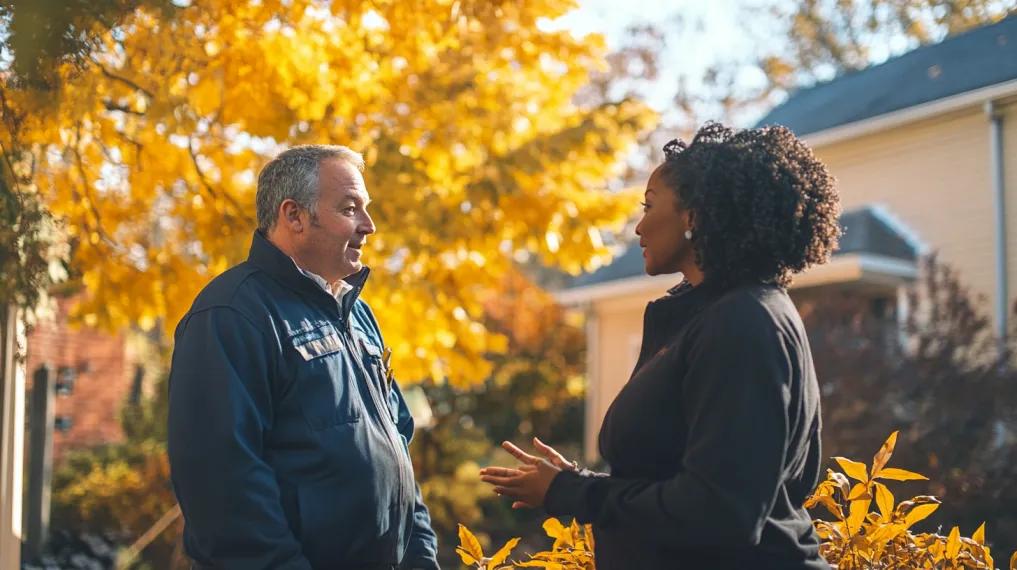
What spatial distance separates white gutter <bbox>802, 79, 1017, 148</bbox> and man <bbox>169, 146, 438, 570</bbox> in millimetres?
9624

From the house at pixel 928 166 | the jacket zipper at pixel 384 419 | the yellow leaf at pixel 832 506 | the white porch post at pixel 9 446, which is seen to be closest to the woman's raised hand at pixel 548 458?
the jacket zipper at pixel 384 419

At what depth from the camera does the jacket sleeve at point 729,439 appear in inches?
86.6

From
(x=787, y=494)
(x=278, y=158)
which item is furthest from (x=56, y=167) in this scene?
(x=787, y=494)

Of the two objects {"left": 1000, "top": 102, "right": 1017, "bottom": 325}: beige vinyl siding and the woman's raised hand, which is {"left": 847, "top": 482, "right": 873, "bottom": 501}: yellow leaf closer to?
the woman's raised hand

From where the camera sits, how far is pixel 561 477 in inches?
102

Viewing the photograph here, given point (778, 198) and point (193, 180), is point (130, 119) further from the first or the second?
point (778, 198)

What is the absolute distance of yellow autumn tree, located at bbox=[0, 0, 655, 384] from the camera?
572 centimetres

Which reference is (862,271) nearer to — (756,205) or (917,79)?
(917,79)

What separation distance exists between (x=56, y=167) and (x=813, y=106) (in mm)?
12645

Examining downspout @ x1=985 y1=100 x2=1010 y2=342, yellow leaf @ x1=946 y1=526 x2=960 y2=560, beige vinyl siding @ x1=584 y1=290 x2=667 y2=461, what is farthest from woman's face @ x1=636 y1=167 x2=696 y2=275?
beige vinyl siding @ x1=584 y1=290 x2=667 y2=461

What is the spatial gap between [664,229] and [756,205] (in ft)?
0.85

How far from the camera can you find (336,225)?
3186mm

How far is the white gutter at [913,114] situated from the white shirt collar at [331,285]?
31.2ft

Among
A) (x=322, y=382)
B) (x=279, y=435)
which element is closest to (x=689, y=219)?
(x=322, y=382)
